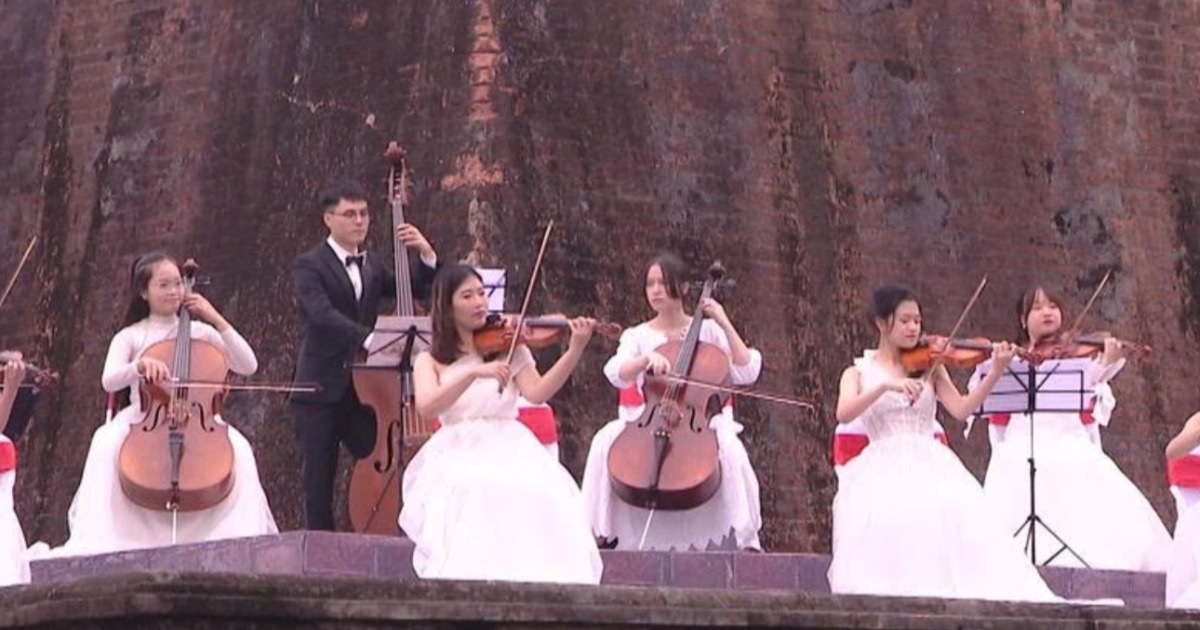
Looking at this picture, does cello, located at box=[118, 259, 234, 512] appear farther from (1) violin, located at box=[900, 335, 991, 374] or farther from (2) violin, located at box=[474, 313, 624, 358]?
(1) violin, located at box=[900, 335, 991, 374]

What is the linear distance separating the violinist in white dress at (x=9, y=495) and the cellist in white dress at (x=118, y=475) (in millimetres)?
179

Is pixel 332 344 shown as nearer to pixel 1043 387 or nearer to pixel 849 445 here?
pixel 849 445

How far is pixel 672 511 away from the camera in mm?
14969

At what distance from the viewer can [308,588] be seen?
11477 mm

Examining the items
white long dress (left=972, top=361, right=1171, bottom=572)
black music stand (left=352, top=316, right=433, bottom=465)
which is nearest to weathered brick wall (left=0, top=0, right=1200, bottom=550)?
white long dress (left=972, top=361, right=1171, bottom=572)

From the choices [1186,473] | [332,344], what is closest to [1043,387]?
[1186,473]

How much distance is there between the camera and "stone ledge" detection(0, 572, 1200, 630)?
36.7 ft

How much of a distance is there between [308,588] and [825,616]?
2.01m

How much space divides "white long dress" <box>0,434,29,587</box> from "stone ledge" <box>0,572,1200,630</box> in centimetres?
311

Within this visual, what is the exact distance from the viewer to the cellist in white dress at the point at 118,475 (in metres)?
14.7

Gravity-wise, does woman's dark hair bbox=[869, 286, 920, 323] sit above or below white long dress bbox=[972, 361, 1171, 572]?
above

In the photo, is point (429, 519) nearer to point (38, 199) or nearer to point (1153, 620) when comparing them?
point (1153, 620)

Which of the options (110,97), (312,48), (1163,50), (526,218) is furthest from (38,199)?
(1163,50)

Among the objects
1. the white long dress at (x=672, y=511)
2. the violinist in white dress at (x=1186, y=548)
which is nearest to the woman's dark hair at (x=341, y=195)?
the white long dress at (x=672, y=511)
